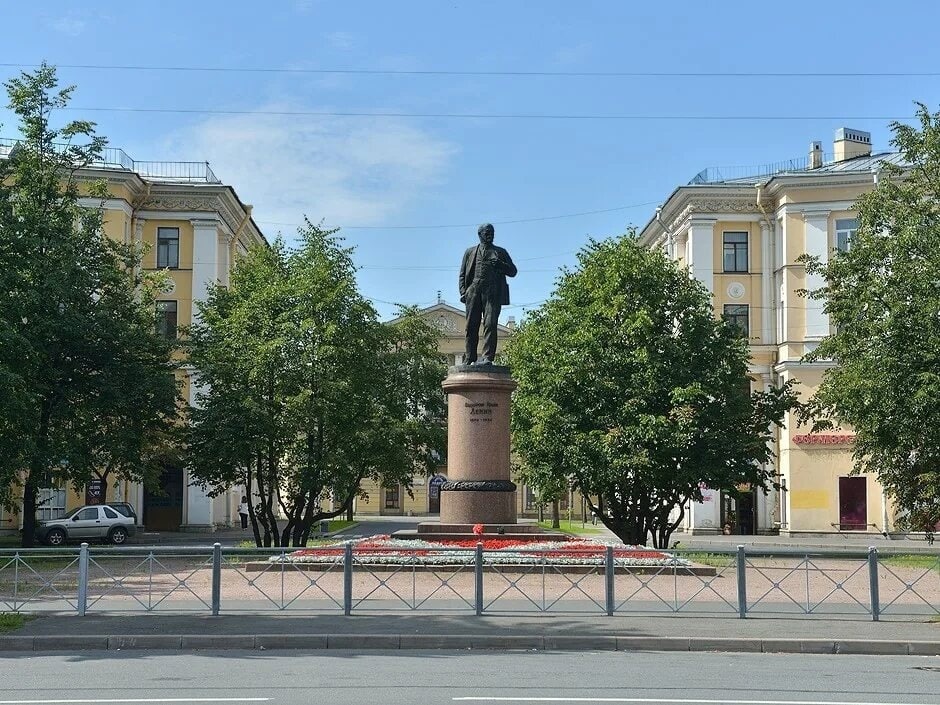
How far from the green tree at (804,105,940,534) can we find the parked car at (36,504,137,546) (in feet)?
79.8

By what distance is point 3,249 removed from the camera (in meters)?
23.4

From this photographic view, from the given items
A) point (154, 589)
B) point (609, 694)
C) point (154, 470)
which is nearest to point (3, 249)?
point (154, 589)

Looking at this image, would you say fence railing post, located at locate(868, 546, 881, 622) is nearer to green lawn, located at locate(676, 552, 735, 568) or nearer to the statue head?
green lawn, located at locate(676, 552, 735, 568)

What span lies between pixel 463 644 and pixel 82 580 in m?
5.41

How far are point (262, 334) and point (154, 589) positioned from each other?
1729 cm

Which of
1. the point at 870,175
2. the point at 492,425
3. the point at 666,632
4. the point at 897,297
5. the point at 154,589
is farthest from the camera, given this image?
the point at 870,175

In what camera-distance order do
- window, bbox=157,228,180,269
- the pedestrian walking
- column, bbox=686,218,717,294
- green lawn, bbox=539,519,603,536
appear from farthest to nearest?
green lawn, bbox=539,519,603,536 < column, bbox=686,218,717,294 < window, bbox=157,228,180,269 < the pedestrian walking

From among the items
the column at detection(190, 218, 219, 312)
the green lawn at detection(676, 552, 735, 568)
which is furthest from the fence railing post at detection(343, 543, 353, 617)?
the column at detection(190, 218, 219, 312)

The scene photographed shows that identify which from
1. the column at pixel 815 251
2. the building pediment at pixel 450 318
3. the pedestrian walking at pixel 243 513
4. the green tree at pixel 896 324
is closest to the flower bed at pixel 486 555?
the green tree at pixel 896 324

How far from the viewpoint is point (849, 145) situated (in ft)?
182

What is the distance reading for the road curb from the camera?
518 inches

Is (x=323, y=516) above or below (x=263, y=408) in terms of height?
below

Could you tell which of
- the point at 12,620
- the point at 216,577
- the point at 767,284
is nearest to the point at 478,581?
the point at 216,577

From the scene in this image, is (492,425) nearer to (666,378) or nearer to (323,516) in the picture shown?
(666,378)
